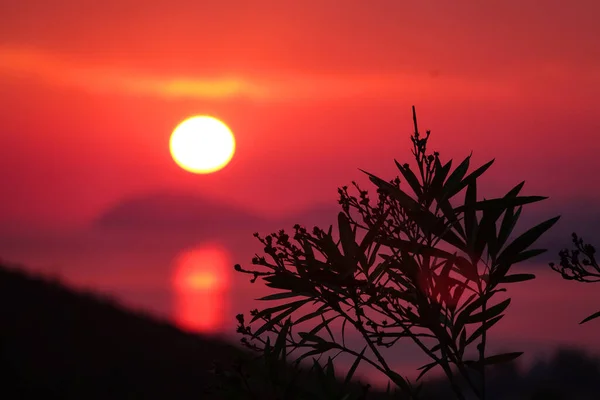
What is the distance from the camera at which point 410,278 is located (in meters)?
3.33

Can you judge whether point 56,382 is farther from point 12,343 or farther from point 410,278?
point 410,278

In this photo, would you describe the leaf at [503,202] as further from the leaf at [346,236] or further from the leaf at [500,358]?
the leaf at [500,358]

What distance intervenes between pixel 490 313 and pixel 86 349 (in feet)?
36.2

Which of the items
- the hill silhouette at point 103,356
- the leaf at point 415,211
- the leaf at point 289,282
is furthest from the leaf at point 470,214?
the hill silhouette at point 103,356

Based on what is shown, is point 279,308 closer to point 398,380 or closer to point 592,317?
point 398,380

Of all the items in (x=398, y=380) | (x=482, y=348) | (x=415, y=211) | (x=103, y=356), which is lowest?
(x=398, y=380)

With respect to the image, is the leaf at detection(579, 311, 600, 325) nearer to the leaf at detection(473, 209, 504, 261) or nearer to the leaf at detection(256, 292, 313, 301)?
the leaf at detection(473, 209, 504, 261)

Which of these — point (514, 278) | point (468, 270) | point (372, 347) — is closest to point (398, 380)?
point (372, 347)

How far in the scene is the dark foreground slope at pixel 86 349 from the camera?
12.0 m

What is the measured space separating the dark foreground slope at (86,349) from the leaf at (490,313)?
7.08 meters

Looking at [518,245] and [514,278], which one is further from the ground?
[518,245]

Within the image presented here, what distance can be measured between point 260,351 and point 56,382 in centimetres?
933

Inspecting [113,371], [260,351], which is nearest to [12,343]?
[113,371]

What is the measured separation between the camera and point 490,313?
3496 millimetres
